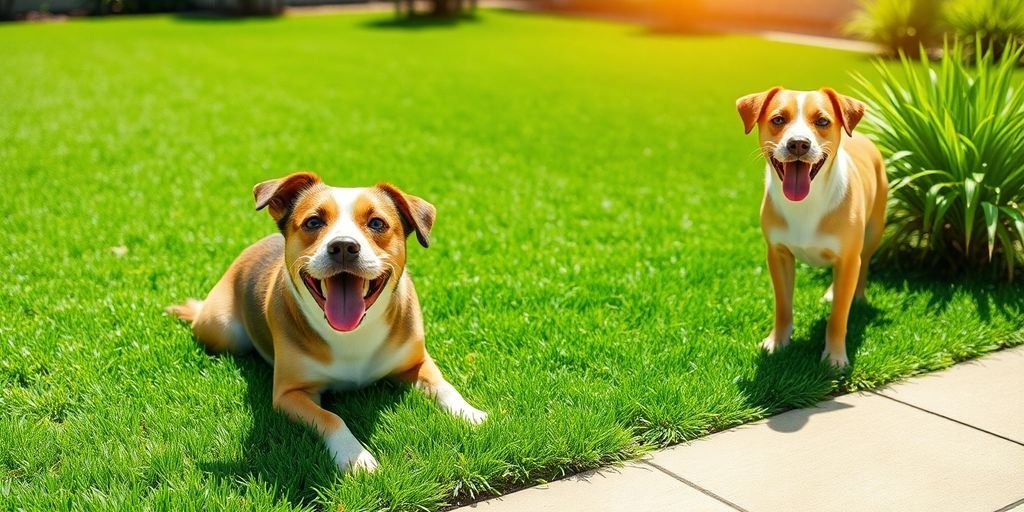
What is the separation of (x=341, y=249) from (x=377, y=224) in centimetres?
29

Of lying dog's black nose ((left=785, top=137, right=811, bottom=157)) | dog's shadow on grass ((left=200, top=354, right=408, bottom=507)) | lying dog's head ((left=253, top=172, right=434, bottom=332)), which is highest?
lying dog's black nose ((left=785, top=137, right=811, bottom=157))

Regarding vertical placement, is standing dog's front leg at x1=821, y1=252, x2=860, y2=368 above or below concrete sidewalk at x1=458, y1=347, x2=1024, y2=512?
above

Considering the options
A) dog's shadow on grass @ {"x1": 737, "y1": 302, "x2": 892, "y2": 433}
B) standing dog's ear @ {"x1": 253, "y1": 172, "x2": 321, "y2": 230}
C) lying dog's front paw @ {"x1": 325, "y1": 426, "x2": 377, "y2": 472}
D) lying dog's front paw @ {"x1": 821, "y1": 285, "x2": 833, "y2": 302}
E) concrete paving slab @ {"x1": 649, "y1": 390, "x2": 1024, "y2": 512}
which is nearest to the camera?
concrete paving slab @ {"x1": 649, "y1": 390, "x2": 1024, "y2": 512}

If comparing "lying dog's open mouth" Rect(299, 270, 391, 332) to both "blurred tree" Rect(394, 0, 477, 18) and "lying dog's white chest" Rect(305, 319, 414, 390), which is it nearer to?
"lying dog's white chest" Rect(305, 319, 414, 390)

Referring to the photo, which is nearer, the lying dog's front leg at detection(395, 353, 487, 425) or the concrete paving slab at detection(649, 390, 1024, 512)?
the concrete paving slab at detection(649, 390, 1024, 512)

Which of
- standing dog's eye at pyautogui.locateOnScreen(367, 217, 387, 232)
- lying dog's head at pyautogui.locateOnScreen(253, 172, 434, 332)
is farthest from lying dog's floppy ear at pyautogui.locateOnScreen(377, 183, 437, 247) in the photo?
standing dog's eye at pyautogui.locateOnScreen(367, 217, 387, 232)

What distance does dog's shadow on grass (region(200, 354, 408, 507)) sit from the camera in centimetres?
390

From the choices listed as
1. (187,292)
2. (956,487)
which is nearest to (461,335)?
(187,292)

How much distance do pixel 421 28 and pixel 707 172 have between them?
57.8ft

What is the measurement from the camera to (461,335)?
558 centimetres

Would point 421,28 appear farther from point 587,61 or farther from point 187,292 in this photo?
point 187,292

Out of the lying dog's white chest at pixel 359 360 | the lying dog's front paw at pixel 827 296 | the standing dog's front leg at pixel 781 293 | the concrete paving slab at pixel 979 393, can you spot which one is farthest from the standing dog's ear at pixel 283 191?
the lying dog's front paw at pixel 827 296

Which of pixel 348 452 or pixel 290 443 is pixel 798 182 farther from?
pixel 290 443

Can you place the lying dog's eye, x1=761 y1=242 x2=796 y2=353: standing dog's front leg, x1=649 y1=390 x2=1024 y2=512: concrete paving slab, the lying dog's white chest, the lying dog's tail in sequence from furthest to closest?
the lying dog's tail, x1=761 y1=242 x2=796 y2=353: standing dog's front leg, the lying dog's white chest, the lying dog's eye, x1=649 y1=390 x2=1024 y2=512: concrete paving slab
